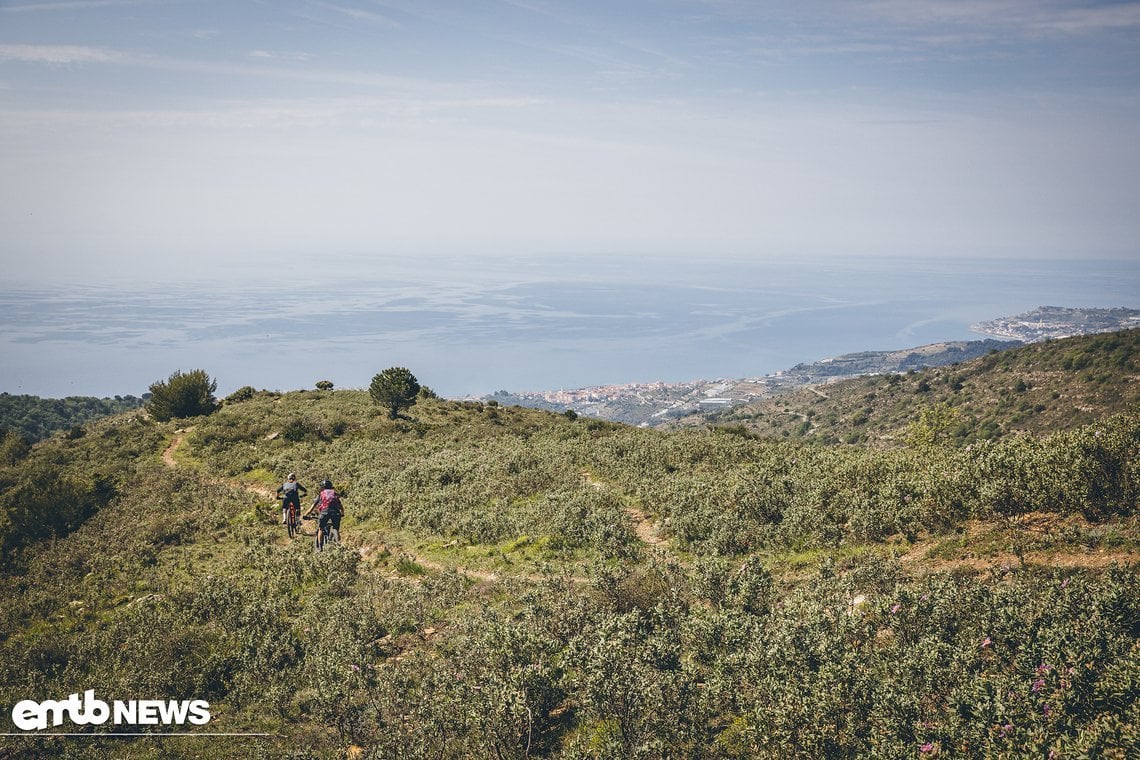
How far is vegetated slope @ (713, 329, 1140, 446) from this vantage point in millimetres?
57156

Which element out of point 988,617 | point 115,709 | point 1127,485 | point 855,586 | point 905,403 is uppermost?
point 1127,485

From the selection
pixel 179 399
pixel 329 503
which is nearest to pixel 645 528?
pixel 329 503

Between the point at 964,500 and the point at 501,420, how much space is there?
99.9 feet

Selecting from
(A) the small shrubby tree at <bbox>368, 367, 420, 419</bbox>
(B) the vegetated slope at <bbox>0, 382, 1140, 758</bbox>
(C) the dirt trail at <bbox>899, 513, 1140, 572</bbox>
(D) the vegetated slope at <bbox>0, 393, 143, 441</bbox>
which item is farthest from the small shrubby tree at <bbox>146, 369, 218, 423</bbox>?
(C) the dirt trail at <bbox>899, 513, 1140, 572</bbox>

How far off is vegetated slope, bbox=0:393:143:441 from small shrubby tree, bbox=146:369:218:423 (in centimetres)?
3697

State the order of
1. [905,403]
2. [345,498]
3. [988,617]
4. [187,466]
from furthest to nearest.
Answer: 1. [905,403]
2. [187,466]
3. [345,498]
4. [988,617]

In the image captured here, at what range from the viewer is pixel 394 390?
4219 centimetres

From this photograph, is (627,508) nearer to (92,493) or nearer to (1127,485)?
(1127,485)

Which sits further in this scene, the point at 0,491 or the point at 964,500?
the point at 0,491

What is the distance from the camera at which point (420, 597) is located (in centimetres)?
1259

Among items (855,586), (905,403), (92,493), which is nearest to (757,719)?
(855,586)

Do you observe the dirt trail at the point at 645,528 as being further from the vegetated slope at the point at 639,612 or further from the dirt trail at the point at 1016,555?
the dirt trail at the point at 1016,555

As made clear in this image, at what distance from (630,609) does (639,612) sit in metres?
0.82

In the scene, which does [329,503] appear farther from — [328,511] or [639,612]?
[639,612]
